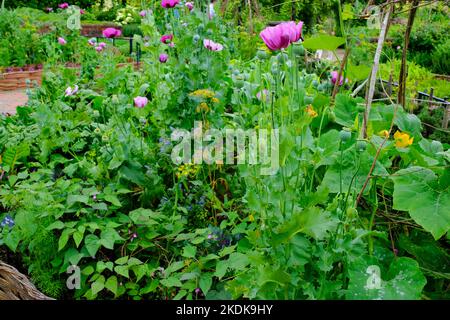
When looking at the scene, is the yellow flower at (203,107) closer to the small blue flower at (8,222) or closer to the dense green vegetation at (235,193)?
the dense green vegetation at (235,193)

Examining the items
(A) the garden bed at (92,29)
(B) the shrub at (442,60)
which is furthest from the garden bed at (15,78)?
(B) the shrub at (442,60)

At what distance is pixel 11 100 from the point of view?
549cm

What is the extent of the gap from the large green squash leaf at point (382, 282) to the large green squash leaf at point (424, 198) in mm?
111

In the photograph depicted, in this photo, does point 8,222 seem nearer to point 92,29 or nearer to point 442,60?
point 442,60

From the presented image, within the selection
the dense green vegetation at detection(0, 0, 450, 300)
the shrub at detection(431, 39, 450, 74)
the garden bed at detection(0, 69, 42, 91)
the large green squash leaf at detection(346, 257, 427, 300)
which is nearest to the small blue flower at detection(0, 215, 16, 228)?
the dense green vegetation at detection(0, 0, 450, 300)

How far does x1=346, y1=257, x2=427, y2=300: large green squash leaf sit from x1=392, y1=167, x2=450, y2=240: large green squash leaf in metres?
0.11

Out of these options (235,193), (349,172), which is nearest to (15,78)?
(235,193)

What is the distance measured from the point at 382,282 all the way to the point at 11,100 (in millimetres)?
5099

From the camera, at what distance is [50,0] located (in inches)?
511

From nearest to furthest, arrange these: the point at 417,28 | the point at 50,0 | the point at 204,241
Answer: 1. the point at 204,241
2. the point at 417,28
3. the point at 50,0

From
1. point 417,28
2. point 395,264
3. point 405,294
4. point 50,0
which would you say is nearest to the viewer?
point 405,294

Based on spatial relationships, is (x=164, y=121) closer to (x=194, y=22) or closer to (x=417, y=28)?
(x=194, y=22)
